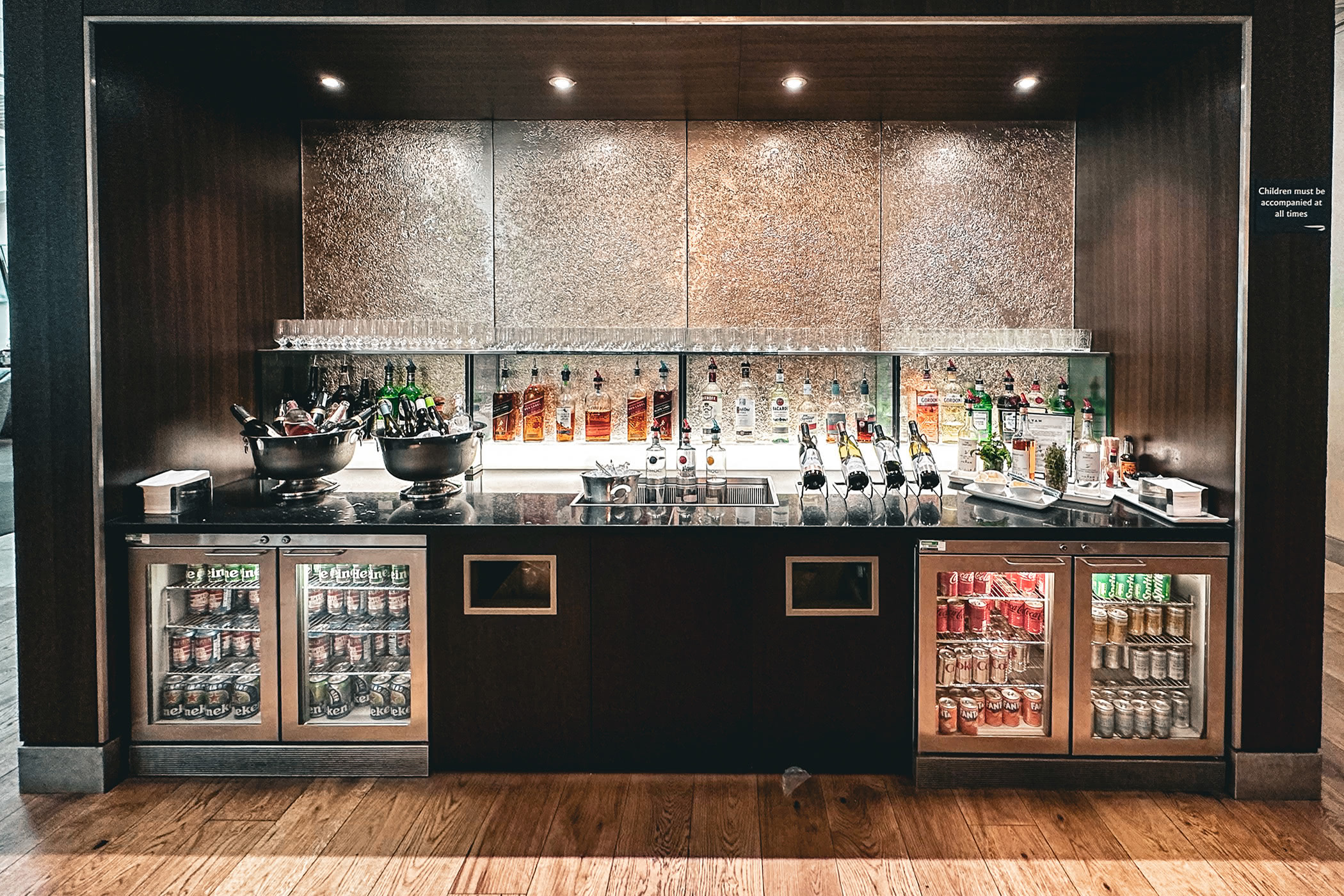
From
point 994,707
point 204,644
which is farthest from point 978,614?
point 204,644

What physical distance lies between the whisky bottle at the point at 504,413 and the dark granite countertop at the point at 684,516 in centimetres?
67

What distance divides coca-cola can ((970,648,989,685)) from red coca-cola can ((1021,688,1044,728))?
0.13 meters

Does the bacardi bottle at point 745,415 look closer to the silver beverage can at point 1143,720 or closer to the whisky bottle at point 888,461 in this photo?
the whisky bottle at point 888,461

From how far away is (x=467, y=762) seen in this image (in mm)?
2850

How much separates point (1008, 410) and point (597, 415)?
1.80m

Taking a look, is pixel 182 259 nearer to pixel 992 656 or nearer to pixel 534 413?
pixel 534 413

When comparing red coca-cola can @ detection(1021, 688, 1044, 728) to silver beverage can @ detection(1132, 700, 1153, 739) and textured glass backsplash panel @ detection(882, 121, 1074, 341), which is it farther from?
textured glass backsplash panel @ detection(882, 121, 1074, 341)

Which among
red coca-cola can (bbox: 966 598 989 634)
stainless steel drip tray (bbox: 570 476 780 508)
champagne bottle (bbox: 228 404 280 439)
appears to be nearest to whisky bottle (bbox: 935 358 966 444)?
stainless steel drip tray (bbox: 570 476 780 508)

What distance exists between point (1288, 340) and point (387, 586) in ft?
9.56

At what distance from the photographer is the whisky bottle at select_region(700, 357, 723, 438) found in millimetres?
3936

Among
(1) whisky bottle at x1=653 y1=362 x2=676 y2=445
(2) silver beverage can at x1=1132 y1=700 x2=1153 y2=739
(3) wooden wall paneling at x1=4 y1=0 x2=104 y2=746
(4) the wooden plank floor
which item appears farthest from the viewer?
(1) whisky bottle at x1=653 y1=362 x2=676 y2=445

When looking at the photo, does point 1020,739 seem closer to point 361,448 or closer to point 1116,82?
point 1116,82

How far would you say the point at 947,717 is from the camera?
9.19ft

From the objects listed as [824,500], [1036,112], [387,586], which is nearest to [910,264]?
[1036,112]
